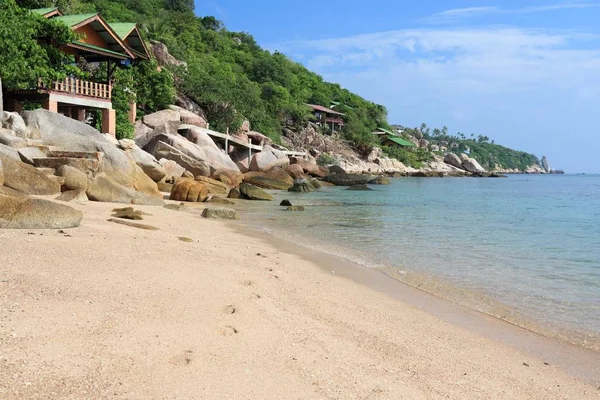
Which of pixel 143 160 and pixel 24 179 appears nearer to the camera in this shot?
pixel 24 179

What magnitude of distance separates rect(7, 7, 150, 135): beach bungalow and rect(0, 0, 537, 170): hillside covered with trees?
80cm

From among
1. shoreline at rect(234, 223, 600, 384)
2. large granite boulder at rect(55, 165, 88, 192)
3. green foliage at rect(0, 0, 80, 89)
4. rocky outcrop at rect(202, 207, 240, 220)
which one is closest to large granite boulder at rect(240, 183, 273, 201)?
rocky outcrop at rect(202, 207, 240, 220)

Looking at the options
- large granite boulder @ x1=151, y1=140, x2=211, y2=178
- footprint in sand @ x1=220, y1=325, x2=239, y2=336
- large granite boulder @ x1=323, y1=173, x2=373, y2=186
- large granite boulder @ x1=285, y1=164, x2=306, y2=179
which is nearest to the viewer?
footprint in sand @ x1=220, y1=325, x2=239, y2=336

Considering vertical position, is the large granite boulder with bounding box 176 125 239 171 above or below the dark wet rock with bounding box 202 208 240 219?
above

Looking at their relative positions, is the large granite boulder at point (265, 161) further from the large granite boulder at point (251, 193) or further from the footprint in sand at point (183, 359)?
the footprint in sand at point (183, 359)

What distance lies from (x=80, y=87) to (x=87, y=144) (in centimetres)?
996

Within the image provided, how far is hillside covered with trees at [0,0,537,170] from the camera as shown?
23.8 metres

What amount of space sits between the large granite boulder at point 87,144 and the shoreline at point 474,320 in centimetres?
838

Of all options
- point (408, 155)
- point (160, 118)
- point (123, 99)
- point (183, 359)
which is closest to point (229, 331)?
point (183, 359)

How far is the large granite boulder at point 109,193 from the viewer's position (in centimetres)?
1331

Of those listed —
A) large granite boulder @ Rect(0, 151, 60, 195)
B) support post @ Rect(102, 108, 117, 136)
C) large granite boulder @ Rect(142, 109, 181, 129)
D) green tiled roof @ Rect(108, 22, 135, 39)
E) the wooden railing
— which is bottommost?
large granite boulder @ Rect(0, 151, 60, 195)

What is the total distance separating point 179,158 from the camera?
89.7 feet

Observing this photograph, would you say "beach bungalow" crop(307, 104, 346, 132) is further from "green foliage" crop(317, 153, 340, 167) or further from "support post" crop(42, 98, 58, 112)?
"support post" crop(42, 98, 58, 112)

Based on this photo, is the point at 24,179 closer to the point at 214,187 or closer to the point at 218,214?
the point at 218,214
